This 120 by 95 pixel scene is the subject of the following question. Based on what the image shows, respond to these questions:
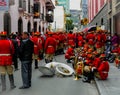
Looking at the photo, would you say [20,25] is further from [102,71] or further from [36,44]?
[102,71]

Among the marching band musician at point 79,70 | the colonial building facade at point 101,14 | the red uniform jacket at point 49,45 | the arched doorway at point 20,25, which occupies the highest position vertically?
the colonial building facade at point 101,14

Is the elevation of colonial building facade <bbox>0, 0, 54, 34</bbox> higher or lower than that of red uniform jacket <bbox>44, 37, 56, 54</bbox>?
higher

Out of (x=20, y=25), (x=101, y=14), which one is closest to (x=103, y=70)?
(x=20, y=25)

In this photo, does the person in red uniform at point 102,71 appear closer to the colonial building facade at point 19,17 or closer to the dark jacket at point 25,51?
the dark jacket at point 25,51

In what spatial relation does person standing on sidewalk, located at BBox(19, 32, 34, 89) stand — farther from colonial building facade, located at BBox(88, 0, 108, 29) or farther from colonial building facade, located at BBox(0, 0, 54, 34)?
colonial building facade, located at BBox(88, 0, 108, 29)

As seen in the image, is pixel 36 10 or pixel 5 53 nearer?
pixel 5 53

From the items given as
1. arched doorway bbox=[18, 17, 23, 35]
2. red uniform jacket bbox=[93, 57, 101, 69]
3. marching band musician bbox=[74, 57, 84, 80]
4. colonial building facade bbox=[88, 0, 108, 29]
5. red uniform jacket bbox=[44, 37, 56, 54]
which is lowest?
marching band musician bbox=[74, 57, 84, 80]

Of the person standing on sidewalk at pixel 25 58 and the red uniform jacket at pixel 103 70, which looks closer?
the person standing on sidewalk at pixel 25 58

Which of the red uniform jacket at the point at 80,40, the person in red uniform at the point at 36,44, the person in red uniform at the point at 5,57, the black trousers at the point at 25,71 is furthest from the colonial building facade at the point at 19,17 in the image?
the person in red uniform at the point at 5,57

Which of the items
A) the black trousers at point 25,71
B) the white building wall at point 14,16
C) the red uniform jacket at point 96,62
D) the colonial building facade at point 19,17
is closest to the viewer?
the black trousers at point 25,71

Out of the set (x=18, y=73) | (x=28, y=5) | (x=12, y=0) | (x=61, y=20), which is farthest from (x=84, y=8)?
(x=18, y=73)

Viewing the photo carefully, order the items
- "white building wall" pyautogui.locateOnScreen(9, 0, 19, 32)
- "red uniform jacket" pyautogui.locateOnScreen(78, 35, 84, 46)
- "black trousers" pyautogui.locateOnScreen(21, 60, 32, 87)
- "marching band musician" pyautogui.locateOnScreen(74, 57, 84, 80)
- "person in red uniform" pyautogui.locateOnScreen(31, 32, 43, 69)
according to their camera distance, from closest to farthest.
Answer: "black trousers" pyautogui.locateOnScreen(21, 60, 32, 87), "marching band musician" pyautogui.locateOnScreen(74, 57, 84, 80), "person in red uniform" pyautogui.locateOnScreen(31, 32, 43, 69), "red uniform jacket" pyautogui.locateOnScreen(78, 35, 84, 46), "white building wall" pyautogui.locateOnScreen(9, 0, 19, 32)

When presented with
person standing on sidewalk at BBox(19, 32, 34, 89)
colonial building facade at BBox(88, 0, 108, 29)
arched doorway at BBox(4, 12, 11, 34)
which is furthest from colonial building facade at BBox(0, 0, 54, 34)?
person standing on sidewalk at BBox(19, 32, 34, 89)

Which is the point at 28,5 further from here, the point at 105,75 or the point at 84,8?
the point at 84,8
